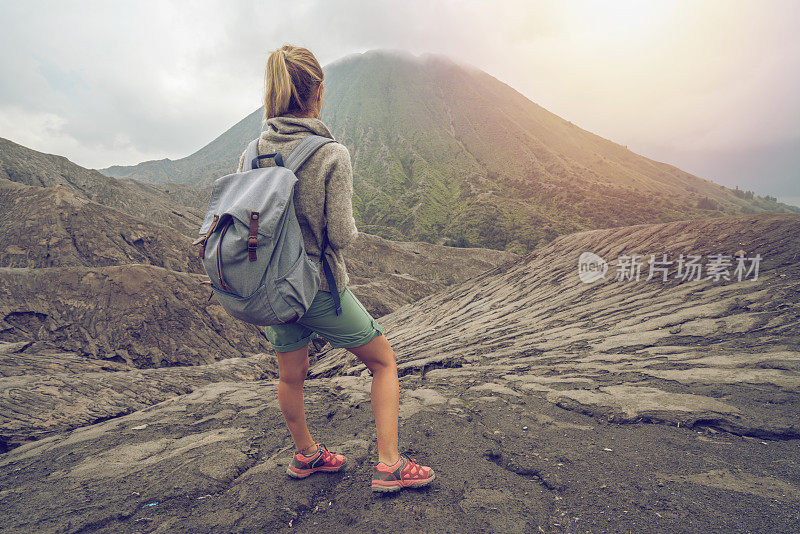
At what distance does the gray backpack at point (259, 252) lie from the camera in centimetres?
149

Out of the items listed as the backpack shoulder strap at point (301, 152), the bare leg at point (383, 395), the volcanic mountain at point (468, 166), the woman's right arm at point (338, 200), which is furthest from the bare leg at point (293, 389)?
the volcanic mountain at point (468, 166)

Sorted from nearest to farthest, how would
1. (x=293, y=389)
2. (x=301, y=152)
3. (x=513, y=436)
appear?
(x=301, y=152)
(x=293, y=389)
(x=513, y=436)

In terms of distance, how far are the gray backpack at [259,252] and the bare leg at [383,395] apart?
1.41 feet

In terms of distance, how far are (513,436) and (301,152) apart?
2.07 metres

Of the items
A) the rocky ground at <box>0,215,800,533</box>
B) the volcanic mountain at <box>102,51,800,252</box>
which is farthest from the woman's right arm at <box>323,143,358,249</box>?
the volcanic mountain at <box>102,51,800,252</box>

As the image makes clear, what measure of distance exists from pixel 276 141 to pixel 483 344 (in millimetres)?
4015

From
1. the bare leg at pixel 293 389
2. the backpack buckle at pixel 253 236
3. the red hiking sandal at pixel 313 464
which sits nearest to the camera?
the backpack buckle at pixel 253 236

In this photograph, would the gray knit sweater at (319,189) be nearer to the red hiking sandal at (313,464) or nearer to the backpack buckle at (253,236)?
the backpack buckle at (253,236)

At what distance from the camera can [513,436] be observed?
2.44 meters

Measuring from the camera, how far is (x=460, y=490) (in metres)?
1.89

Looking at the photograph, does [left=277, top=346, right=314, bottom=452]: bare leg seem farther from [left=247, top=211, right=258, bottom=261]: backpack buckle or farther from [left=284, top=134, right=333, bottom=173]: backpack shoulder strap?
[left=284, top=134, right=333, bottom=173]: backpack shoulder strap

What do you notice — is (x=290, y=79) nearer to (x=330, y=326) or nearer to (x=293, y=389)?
(x=330, y=326)

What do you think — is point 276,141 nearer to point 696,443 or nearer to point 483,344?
point 696,443

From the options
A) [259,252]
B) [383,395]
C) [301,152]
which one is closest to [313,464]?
[383,395]
